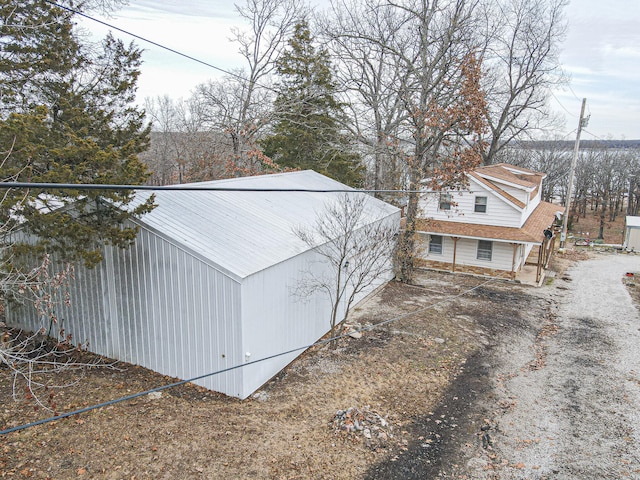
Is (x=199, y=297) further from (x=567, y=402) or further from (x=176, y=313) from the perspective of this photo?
(x=567, y=402)

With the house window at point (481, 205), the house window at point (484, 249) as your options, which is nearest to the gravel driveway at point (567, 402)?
the house window at point (484, 249)

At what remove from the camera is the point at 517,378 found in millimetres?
10461

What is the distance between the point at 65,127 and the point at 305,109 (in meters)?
19.8

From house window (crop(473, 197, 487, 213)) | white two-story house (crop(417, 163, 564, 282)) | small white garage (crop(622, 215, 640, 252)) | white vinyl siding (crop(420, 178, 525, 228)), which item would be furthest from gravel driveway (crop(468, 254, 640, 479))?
small white garage (crop(622, 215, 640, 252))

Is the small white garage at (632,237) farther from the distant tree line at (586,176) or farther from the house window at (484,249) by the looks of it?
the house window at (484,249)

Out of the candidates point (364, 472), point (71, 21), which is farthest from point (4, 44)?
point (364, 472)

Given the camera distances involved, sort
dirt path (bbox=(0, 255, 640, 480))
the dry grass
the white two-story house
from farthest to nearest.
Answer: the white two-story house < dirt path (bbox=(0, 255, 640, 480)) < the dry grass

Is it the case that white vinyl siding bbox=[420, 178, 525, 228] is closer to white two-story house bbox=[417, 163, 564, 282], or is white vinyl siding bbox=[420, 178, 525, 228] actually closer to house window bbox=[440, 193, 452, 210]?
white two-story house bbox=[417, 163, 564, 282]

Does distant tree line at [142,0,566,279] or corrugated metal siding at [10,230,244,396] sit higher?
distant tree line at [142,0,566,279]

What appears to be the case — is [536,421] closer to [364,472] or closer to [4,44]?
[364,472]

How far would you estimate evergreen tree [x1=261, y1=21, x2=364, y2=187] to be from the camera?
1013 inches

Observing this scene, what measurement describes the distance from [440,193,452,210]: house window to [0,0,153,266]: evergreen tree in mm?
14713

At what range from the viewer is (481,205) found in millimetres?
20047

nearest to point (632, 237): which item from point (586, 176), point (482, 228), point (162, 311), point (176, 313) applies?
point (482, 228)
